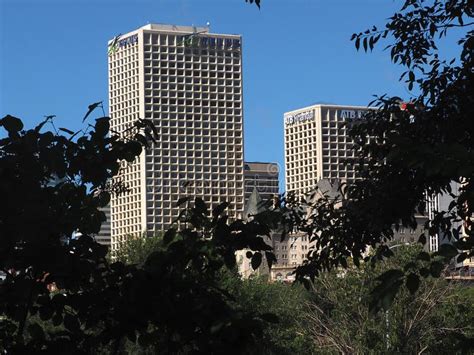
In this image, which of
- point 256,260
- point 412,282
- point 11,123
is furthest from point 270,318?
point 11,123

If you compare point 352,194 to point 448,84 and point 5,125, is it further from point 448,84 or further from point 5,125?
point 5,125

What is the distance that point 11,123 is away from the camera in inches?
195

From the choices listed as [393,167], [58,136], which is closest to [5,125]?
[58,136]

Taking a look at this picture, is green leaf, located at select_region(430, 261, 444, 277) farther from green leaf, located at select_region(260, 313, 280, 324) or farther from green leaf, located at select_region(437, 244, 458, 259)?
green leaf, located at select_region(260, 313, 280, 324)

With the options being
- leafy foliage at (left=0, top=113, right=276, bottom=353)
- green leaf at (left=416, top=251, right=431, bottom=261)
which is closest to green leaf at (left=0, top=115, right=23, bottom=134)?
leafy foliage at (left=0, top=113, right=276, bottom=353)

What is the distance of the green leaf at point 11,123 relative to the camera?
16.1 feet

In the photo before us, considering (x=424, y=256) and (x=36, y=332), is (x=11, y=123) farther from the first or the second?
(x=424, y=256)

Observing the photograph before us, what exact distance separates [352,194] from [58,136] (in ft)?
15.2

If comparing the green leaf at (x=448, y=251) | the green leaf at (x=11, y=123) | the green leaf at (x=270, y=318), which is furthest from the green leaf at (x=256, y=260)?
the green leaf at (x=11, y=123)

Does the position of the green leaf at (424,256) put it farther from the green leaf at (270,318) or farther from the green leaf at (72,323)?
the green leaf at (72,323)

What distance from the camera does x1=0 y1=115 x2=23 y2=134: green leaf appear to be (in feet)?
16.1

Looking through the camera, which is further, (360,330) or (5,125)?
(360,330)

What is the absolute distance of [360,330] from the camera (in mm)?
48562

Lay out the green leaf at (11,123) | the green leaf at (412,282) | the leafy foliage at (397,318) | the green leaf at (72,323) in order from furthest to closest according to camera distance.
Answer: the leafy foliage at (397,318) → the green leaf at (11,123) → the green leaf at (72,323) → the green leaf at (412,282)
